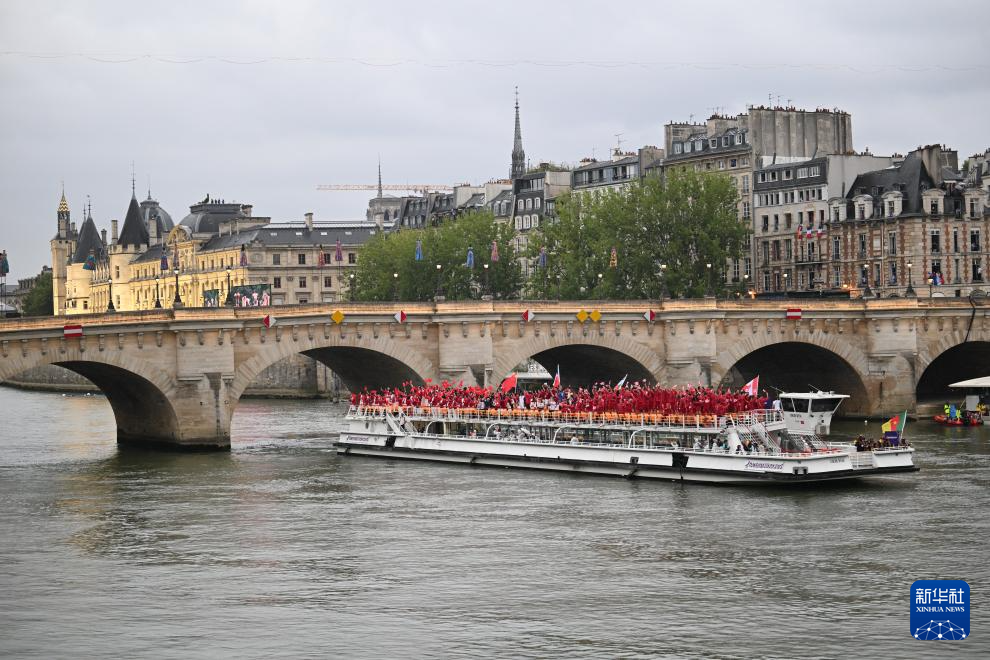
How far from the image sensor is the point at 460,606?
135 ft

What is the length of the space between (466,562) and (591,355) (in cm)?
4144

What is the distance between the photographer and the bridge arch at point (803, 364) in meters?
85.6

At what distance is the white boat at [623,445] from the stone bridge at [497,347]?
16.5ft

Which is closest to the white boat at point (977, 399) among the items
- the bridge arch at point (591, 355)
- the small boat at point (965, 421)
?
the small boat at point (965, 421)

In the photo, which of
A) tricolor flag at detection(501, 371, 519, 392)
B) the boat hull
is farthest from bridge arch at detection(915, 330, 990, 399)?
the boat hull

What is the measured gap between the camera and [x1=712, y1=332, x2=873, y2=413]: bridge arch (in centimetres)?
8556

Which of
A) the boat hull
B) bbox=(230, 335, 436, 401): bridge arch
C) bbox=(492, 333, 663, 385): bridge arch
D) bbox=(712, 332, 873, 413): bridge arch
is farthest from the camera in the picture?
bbox=(712, 332, 873, 413): bridge arch

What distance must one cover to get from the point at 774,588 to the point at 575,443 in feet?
79.8

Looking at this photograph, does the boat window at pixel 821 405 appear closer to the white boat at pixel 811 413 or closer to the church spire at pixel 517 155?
the white boat at pixel 811 413

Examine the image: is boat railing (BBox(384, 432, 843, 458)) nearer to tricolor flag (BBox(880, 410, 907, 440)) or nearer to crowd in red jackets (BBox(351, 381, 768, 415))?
crowd in red jackets (BBox(351, 381, 768, 415))

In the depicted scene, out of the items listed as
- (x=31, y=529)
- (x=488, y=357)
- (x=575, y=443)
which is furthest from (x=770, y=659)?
(x=488, y=357)

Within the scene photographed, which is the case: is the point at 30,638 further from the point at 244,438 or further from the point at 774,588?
the point at 244,438

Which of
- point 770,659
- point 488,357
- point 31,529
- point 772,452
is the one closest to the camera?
point 770,659

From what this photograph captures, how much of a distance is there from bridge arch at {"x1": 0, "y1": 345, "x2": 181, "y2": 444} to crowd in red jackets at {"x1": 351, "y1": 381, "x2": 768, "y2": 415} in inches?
329
